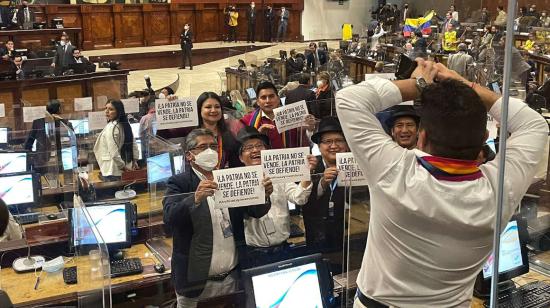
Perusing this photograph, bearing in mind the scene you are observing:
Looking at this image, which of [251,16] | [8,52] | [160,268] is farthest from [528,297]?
[251,16]

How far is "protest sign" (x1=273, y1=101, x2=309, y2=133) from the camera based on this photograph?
5.86m

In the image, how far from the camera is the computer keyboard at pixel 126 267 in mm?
4574

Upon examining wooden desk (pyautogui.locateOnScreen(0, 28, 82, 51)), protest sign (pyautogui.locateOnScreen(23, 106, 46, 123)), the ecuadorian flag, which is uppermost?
the ecuadorian flag

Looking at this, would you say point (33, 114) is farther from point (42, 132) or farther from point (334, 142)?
point (334, 142)

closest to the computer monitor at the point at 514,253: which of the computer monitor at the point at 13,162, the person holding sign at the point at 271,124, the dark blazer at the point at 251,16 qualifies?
the person holding sign at the point at 271,124

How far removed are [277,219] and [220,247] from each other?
1.40 ft

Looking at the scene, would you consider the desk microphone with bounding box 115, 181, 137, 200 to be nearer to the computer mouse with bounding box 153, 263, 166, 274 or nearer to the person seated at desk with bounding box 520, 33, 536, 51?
the computer mouse with bounding box 153, 263, 166, 274

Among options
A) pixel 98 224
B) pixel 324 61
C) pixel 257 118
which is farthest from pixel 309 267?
pixel 324 61

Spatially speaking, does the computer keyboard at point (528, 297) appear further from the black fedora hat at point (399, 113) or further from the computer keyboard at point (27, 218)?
the computer keyboard at point (27, 218)

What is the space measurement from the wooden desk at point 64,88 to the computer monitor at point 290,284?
8959mm

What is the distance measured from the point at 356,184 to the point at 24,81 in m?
11.0

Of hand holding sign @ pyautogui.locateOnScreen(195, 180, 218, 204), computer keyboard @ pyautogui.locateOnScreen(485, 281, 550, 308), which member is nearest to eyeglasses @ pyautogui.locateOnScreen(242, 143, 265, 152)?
hand holding sign @ pyautogui.locateOnScreen(195, 180, 218, 204)

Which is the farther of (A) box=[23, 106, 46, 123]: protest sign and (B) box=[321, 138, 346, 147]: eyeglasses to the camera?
(A) box=[23, 106, 46, 123]: protest sign

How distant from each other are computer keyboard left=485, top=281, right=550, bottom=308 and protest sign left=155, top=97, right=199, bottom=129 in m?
3.49
